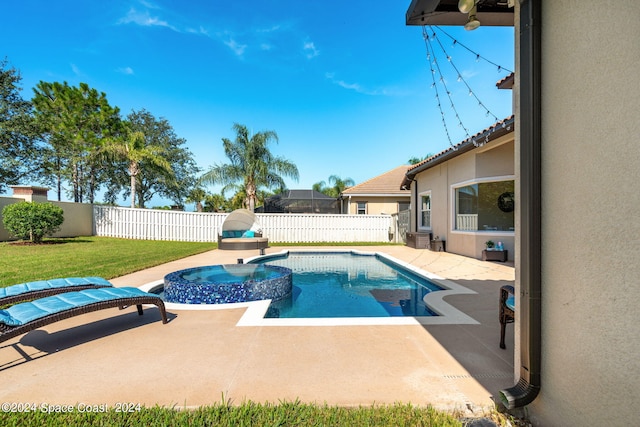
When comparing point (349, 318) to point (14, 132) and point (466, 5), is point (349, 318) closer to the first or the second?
point (466, 5)

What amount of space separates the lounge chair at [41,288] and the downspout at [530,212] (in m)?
5.93

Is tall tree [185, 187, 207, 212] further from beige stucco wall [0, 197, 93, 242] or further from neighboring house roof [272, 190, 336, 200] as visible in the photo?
beige stucco wall [0, 197, 93, 242]

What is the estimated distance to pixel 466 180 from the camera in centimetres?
1093

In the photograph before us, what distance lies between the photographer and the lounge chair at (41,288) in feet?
12.8

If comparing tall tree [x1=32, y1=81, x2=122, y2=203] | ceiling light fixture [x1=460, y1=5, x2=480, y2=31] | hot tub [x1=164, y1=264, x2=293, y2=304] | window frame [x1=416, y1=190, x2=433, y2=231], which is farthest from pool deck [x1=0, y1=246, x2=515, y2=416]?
tall tree [x1=32, y1=81, x2=122, y2=203]

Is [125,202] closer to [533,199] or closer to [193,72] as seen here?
[193,72]

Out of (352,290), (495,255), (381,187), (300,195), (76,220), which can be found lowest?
(352,290)

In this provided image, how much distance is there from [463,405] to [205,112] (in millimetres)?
24436

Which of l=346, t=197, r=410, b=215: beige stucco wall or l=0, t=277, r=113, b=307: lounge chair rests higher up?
l=346, t=197, r=410, b=215: beige stucco wall

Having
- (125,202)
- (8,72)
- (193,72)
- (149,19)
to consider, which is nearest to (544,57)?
(149,19)

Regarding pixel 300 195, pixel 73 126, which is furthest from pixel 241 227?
pixel 73 126

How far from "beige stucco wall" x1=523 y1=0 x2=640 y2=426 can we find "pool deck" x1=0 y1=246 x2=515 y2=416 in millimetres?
841

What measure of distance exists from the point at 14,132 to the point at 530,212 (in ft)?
124

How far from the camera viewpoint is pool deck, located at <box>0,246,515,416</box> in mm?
2416
